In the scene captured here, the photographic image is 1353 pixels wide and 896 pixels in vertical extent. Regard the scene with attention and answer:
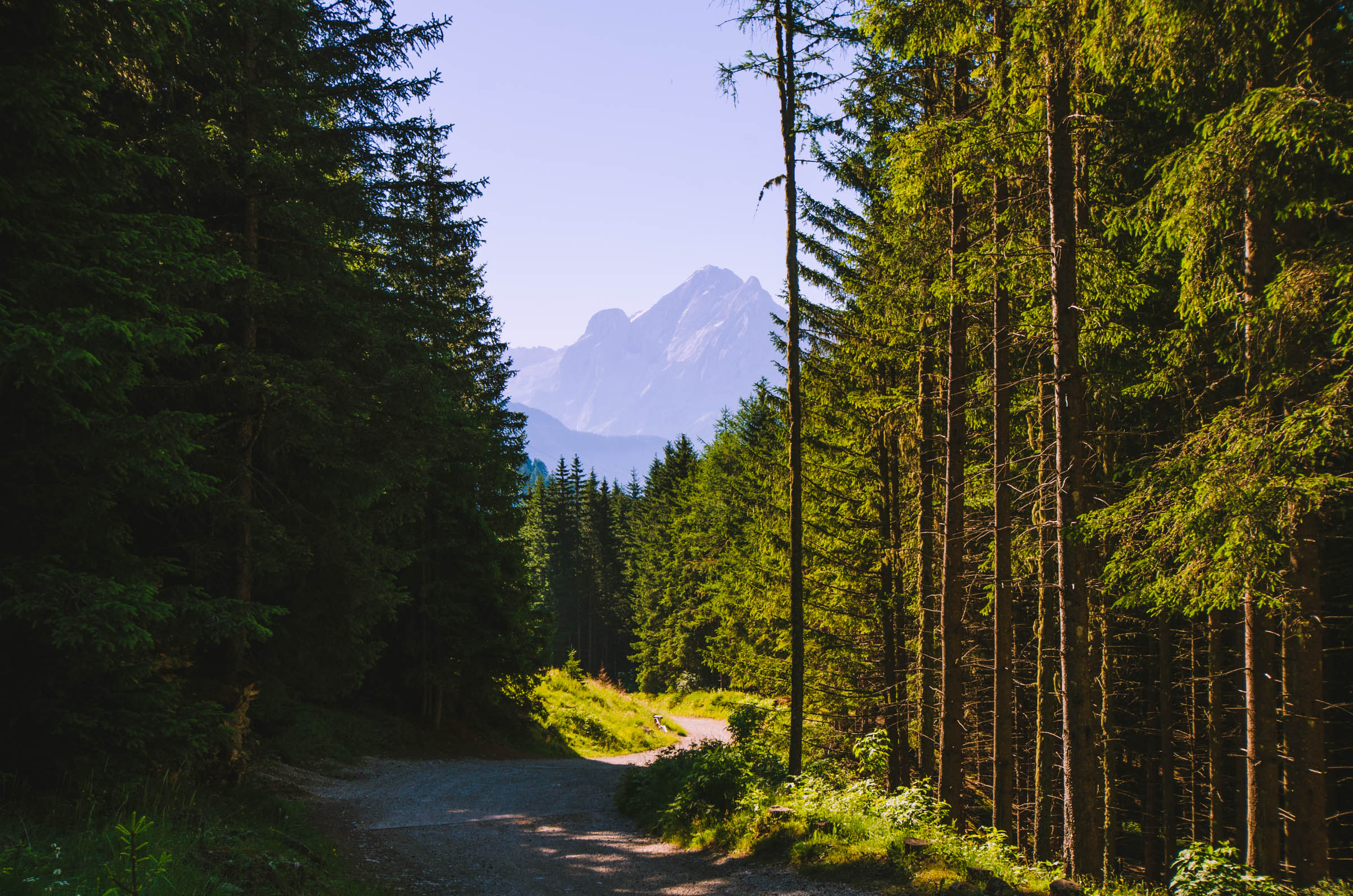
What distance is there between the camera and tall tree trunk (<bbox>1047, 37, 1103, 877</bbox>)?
827cm

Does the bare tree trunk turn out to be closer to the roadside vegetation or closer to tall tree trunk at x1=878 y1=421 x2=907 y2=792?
the roadside vegetation

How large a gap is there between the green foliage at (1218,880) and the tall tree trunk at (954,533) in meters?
4.79

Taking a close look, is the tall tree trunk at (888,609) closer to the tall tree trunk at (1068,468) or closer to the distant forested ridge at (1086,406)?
the distant forested ridge at (1086,406)

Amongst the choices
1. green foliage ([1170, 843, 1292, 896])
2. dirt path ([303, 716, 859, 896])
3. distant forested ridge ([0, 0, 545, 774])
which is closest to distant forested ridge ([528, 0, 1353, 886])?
green foliage ([1170, 843, 1292, 896])

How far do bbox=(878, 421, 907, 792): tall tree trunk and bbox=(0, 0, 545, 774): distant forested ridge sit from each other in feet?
29.4

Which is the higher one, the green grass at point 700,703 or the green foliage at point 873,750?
the green foliage at point 873,750

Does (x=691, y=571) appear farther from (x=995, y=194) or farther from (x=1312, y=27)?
(x=1312, y=27)

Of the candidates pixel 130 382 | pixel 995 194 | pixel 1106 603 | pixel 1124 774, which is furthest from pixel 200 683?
pixel 1124 774

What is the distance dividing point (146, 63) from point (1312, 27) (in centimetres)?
1326

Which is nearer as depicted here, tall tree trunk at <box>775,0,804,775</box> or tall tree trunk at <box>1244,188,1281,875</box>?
tall tree trunk at <box>1244,188,1281,875</box>

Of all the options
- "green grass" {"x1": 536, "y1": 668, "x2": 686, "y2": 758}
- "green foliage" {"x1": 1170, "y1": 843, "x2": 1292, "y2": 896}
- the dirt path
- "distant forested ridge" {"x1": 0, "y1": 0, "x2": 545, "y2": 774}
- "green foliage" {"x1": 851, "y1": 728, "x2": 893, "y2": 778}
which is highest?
"distant forested ridge" {"x1": 0, "y1": 0, "x2": 545, "y2": 774}

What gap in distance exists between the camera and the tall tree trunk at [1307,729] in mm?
7816

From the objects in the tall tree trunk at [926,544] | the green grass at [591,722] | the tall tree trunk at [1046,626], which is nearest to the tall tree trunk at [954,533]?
the tall tree trunk at [926,544]

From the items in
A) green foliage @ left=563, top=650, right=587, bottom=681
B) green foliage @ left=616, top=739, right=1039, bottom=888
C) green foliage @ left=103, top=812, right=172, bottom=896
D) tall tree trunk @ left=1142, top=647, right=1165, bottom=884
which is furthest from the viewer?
green foliage @ left=563, top=650, right=587, bottom=681
